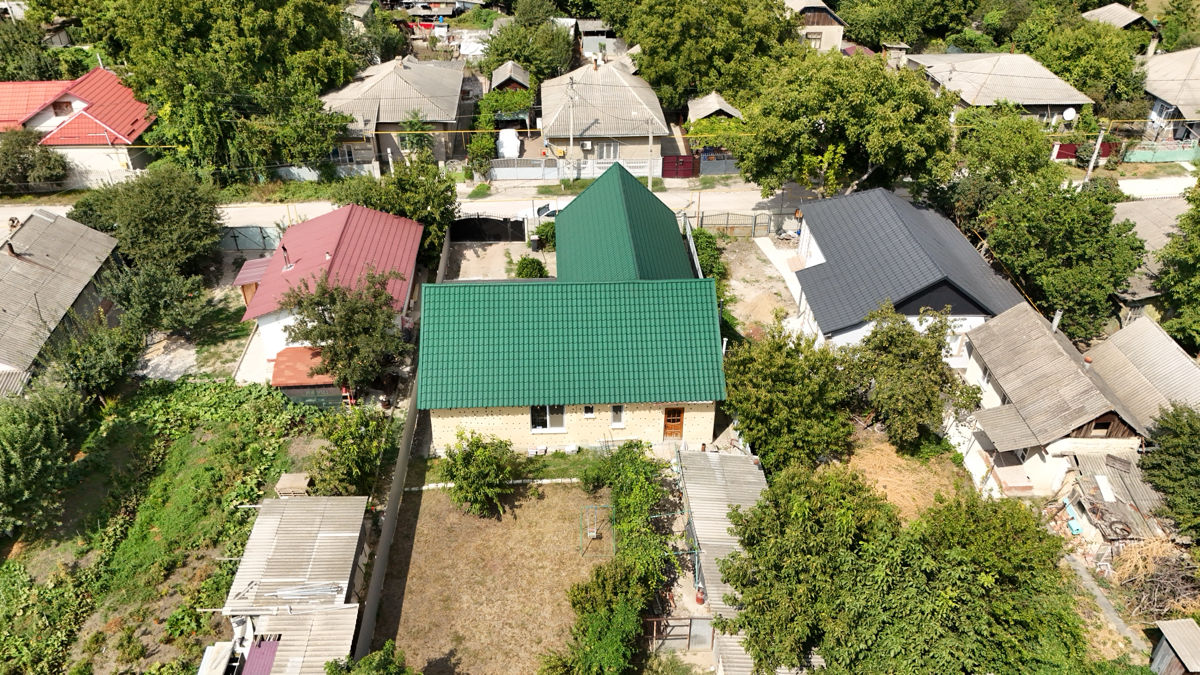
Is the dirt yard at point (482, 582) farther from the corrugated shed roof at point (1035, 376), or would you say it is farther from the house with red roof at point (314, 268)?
the corrugated shed roof at point (1035, 376)

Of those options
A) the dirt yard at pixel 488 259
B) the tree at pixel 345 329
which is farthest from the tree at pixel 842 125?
the tree at pixel 345 329

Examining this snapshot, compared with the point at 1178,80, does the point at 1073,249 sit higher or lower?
lower

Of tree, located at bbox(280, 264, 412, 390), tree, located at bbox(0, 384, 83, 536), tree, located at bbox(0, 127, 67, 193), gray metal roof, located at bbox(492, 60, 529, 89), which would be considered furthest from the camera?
gray metal roof, located at bbox(492, 60, 529, 89)

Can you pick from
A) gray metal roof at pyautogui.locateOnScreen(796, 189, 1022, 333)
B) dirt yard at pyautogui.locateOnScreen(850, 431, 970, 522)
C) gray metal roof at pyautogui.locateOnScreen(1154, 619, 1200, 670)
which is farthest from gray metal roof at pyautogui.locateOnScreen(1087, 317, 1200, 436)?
gray metal roof at pyautogui.locateOnScreen(1154, 619, 1200, 670)

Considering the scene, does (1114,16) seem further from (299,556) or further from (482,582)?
(299,556)

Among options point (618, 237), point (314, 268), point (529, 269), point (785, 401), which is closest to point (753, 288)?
point (618, 237)

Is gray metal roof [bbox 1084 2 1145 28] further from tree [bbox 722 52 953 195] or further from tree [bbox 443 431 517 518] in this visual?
tree [bbox 443 431 517 518]
